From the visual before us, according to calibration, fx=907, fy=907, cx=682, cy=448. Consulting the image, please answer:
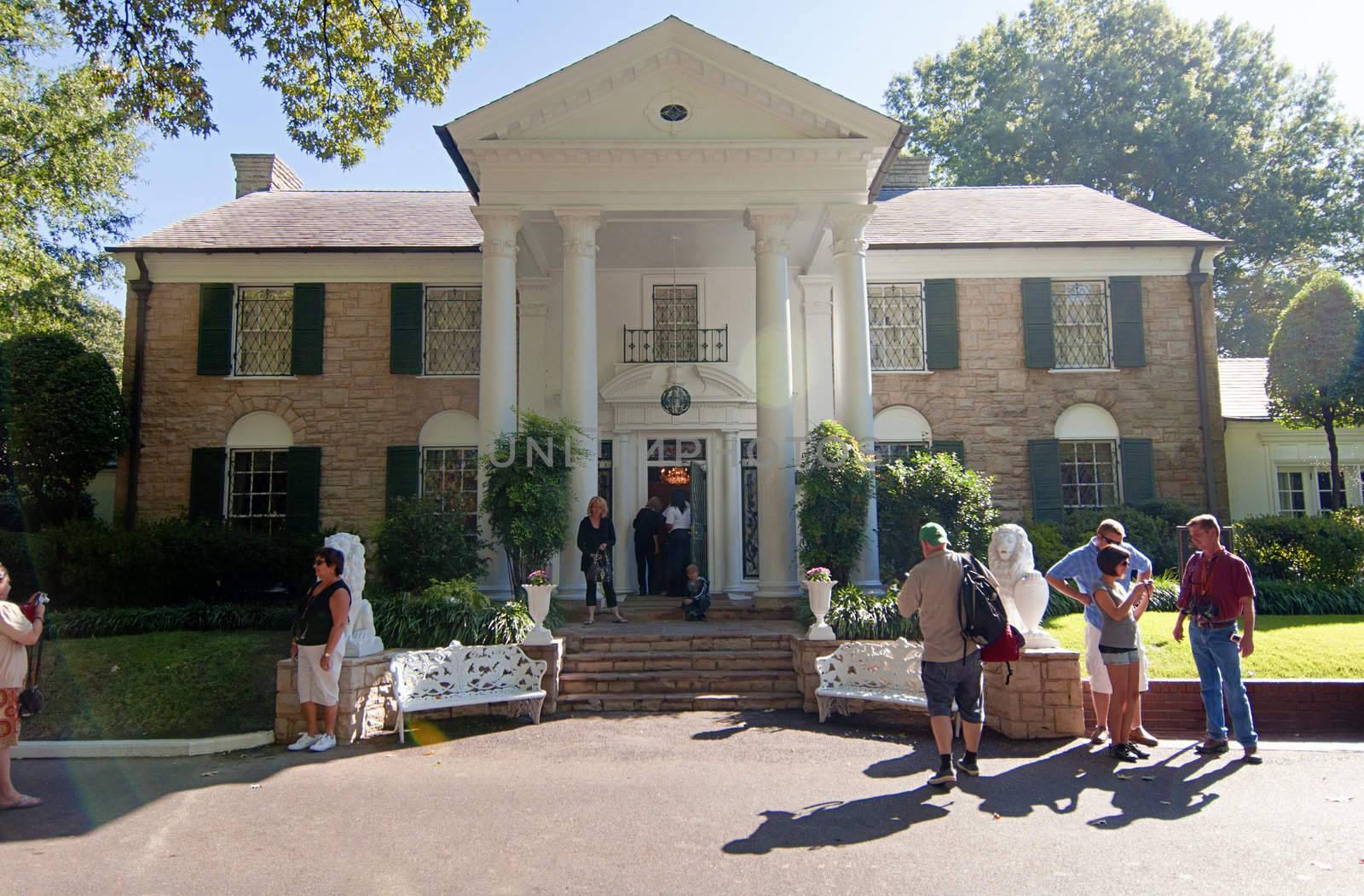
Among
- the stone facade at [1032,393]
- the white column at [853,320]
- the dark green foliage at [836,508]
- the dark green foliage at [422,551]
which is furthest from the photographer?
the stone facade at [1032,393]

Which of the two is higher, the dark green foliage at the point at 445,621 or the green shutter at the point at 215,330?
the green shutter at the point at 215,330

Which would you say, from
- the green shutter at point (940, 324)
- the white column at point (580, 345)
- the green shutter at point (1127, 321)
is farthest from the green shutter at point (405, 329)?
the green shutter at point (1127, 321)

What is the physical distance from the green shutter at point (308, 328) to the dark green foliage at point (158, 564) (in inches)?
126

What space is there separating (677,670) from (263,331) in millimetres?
10114

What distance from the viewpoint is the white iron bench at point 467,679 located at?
24.4 feet

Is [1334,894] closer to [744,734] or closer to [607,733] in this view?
[744,734]

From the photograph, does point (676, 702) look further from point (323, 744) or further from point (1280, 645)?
point (1280, 645)

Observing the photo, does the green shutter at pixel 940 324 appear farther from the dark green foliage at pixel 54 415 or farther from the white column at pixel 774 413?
the dark green foliage at pixel 54 415

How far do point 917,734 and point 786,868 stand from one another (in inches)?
125

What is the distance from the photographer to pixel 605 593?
10.3 meters

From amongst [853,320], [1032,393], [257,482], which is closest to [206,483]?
[257,482]

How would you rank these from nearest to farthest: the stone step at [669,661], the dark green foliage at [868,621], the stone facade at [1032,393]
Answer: the stone step at [669,661] → the dark green foliage at [868,621] → the stone facade at [1032,393]

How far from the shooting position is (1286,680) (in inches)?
304

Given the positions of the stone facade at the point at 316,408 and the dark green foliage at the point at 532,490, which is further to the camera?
the stone facade at the point at 316,408
